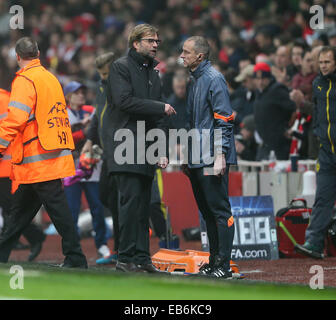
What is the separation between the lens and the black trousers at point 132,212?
344 inches

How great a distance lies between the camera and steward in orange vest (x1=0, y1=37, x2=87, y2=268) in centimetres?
885

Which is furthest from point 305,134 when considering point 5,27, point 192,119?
point 5,27

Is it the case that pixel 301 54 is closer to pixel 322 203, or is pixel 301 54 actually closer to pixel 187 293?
pixel 322 203

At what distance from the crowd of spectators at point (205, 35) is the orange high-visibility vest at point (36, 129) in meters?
1.44

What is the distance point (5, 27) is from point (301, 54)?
14.1 m

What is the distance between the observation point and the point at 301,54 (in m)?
14.3

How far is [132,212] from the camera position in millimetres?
8750

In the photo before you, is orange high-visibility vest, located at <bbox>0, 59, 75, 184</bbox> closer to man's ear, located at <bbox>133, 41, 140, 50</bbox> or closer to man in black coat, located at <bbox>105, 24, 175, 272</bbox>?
man in black coat, located at <bbox>105, 24, 175, 272</bbox>

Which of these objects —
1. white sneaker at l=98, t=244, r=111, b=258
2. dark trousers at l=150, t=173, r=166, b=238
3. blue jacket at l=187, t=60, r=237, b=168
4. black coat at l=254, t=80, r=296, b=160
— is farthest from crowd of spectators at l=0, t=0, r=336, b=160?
white sneaker at l=98, t=244, r=111, b=258

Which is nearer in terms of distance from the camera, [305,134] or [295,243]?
[295,243]

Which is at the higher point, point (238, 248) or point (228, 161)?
point (228, 161)

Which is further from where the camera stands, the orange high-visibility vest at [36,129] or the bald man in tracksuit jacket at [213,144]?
the orange high-visibility vest at [36,129]

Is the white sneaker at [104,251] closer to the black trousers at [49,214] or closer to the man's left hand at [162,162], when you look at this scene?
the black trousers at [49,214]

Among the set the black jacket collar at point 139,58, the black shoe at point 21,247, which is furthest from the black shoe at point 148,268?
the black shoe at point 21,247
